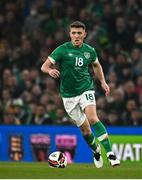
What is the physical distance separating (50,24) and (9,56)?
1.33 m

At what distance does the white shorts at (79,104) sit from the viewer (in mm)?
12812

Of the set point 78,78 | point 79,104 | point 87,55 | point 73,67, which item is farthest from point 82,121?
point 87,55

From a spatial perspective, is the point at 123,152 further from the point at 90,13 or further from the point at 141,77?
the point at 90,13

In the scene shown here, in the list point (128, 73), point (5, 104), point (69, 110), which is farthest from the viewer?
point (5, 104)

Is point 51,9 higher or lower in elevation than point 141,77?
higher

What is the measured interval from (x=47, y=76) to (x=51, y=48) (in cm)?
102

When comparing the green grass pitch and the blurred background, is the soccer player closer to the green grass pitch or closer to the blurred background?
the green grass pitch

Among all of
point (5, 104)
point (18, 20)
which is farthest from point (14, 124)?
point (18, 20)

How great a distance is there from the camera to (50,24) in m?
21.6

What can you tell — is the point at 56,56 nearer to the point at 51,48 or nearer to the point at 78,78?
the point at 78,78

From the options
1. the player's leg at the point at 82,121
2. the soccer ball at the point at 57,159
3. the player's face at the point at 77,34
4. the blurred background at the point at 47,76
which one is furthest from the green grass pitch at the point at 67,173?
the blurred background at the point at 47,76

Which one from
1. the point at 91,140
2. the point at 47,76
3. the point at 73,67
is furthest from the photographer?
the point at 47,76

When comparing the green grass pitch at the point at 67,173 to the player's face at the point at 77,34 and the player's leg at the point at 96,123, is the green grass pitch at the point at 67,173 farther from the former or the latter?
the player's face at the point at 77,34

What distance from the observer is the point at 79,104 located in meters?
13.0
